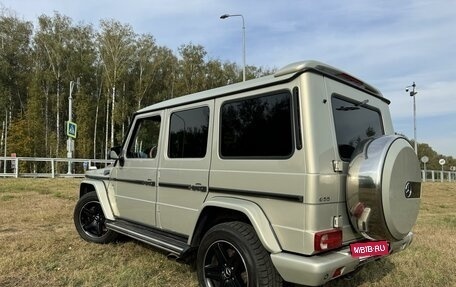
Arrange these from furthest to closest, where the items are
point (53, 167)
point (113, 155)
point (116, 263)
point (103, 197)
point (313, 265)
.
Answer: point (53, 167), point (103, 197), point (113, 155), point (116, 263), point (313, 265)

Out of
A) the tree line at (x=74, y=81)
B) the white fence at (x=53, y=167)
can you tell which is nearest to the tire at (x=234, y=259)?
the white fence at (x=53, y=167)

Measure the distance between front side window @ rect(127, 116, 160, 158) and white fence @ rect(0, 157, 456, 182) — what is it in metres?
15.8

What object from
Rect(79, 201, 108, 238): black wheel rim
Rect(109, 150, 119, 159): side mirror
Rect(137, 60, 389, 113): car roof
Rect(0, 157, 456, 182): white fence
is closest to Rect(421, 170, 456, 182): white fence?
Rect(0, 157, 456, 182): white fence

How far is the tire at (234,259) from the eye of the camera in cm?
363

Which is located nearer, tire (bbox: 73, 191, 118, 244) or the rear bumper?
A: the rear bumper

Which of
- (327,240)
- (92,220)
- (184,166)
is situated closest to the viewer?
(327,240)

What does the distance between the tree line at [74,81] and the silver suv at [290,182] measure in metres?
32.7

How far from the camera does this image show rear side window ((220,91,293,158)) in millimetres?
3748

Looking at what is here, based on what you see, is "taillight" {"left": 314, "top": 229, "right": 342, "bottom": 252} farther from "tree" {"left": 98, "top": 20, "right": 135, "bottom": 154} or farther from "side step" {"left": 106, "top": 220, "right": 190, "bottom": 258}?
"tree" {"left": 98, "top": 20, "right": 135, "bottom": 154}

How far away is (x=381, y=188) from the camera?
3498 millimetres

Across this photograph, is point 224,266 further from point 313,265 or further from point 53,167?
point 53,167

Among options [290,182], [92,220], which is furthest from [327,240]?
[92,220]

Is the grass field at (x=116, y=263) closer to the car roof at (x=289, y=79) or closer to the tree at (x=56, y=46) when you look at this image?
the car roof at (x=289, y=79)

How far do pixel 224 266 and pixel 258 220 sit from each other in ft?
2.29
